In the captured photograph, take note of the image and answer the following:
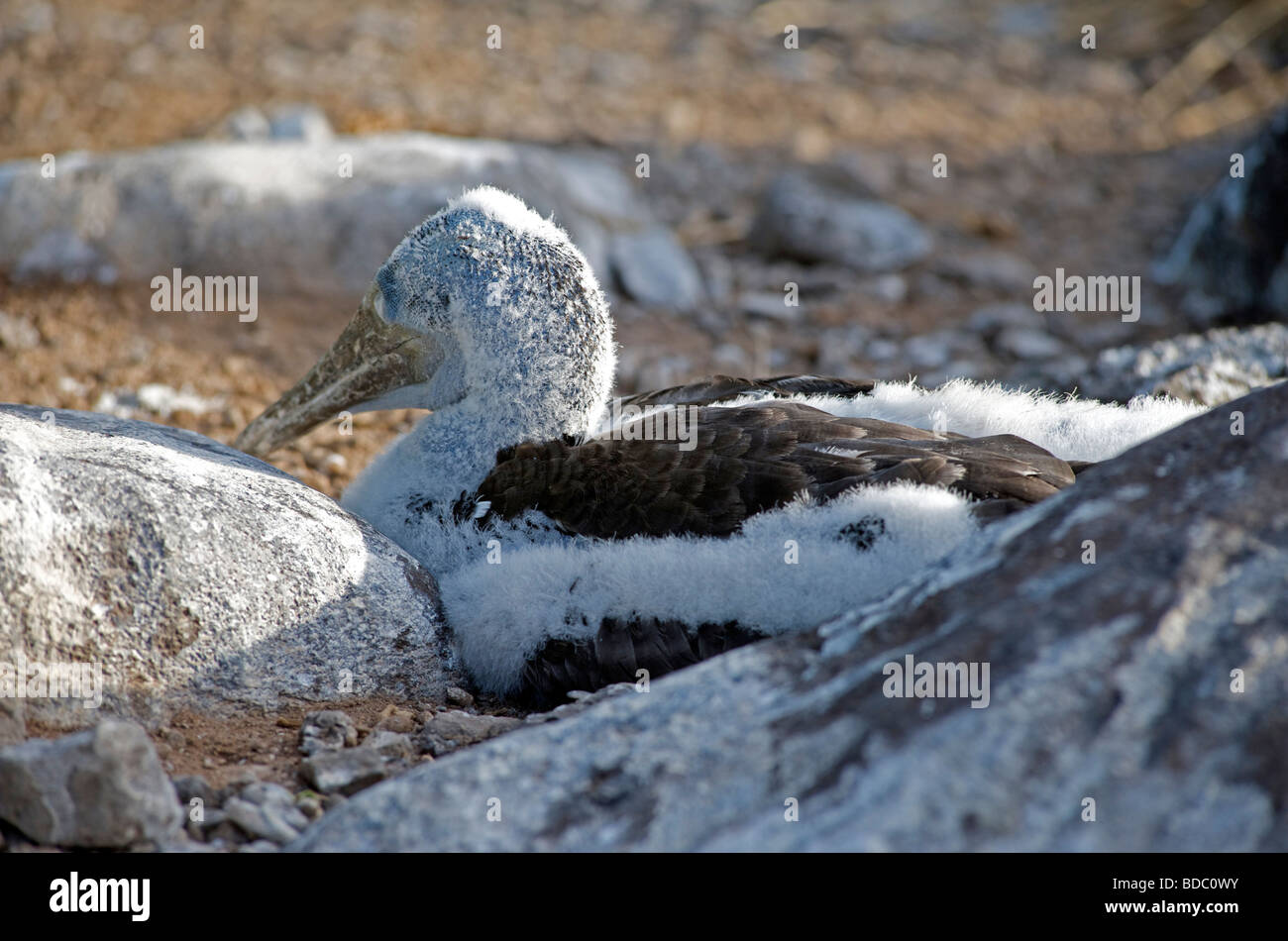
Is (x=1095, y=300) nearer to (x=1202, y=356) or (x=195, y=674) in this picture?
(x=1202, y=356)

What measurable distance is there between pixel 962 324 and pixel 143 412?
4.52m

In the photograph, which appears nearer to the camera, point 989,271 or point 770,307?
point 770,307

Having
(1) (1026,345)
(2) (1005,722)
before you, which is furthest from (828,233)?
(2) (1005,722)

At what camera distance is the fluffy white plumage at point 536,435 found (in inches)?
136

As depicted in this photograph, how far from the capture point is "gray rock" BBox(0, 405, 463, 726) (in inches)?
128

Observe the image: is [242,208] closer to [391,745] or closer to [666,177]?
[666,177]

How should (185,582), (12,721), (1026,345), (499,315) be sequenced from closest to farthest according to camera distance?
(12,721)
(185,582)
(499,315)
(1026,345)

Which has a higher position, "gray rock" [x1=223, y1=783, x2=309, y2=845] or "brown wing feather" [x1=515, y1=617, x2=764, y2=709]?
"brown wing feather" [x1=515, y1=617, x2=764, y2=709]

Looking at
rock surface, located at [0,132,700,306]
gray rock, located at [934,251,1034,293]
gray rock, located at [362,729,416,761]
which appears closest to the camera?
gray rock, located at [362,729,416,761]

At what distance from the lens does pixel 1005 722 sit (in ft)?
7.55

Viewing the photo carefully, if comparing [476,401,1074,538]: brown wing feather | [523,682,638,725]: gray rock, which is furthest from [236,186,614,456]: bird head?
[523,682,638,725]: gray rock

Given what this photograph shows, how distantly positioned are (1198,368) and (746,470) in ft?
8.88

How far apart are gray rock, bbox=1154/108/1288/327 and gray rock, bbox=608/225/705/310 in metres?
3.03

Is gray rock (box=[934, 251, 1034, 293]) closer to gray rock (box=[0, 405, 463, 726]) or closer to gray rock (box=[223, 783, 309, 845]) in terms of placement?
gray rock (box=[0, 405, 463, 726])
